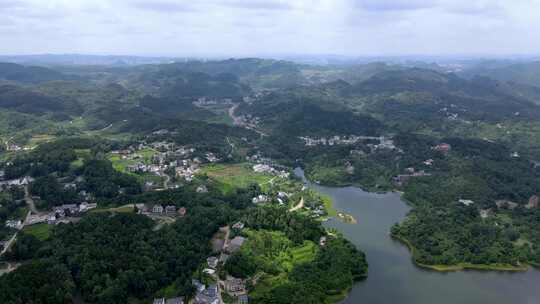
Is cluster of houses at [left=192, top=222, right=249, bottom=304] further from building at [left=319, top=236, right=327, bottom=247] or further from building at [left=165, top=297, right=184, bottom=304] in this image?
building at [left=319, top=236, right=327, bottom=247]

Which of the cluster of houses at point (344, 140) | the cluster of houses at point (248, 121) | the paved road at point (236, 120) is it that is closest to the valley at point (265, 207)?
the cluster of houses at point (344, 140)

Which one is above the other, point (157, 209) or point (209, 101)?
point (157, 209)

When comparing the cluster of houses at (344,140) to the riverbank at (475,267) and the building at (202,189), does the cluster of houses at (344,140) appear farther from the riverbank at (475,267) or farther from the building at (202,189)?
the riverbank at (475,267)

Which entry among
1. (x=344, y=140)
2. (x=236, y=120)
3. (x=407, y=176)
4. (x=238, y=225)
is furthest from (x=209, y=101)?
(x=238, y=225)

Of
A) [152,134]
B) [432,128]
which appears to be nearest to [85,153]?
[152,134]

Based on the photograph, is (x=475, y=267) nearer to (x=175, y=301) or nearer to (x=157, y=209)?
(x=175, y=301)

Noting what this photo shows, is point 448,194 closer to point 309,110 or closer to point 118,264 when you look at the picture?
point 118,264

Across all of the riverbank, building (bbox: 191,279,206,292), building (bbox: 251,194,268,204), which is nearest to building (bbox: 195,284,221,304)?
building (bbox: 191,279,206,292)
